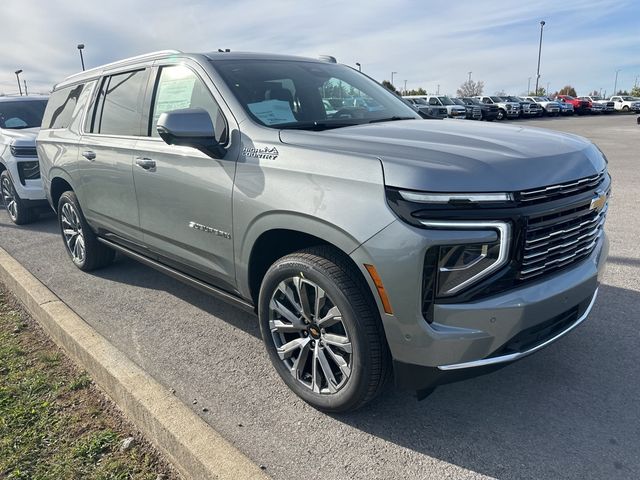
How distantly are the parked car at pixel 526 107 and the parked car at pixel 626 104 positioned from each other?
12111mm

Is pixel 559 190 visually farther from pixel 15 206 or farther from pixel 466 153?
pixel 15 206

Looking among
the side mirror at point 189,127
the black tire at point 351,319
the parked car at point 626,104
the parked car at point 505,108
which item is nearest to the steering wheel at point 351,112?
the side mirror at point 189,127

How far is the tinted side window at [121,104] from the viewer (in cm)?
395

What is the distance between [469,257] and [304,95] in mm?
1831

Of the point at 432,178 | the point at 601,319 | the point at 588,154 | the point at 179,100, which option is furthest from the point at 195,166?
the point at 601,319

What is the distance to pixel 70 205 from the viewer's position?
16.9 ft

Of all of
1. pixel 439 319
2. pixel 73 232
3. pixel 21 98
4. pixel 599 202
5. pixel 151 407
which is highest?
pixel 21 98

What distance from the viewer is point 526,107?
38.8m

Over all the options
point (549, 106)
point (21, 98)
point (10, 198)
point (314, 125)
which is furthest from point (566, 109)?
point (314, 125)

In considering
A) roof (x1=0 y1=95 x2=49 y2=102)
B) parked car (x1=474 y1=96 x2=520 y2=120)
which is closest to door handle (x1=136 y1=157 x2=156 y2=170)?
roof (x1=0 y1=95 x2=49 y2=102)

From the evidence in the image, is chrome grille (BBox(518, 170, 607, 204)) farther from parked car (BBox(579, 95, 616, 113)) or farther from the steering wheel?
parked car (BBox(579, 95, 616, 113))

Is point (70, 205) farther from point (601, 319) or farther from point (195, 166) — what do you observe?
point (601, 319)

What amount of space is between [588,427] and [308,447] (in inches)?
54.8

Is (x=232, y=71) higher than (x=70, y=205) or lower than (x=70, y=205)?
higher
